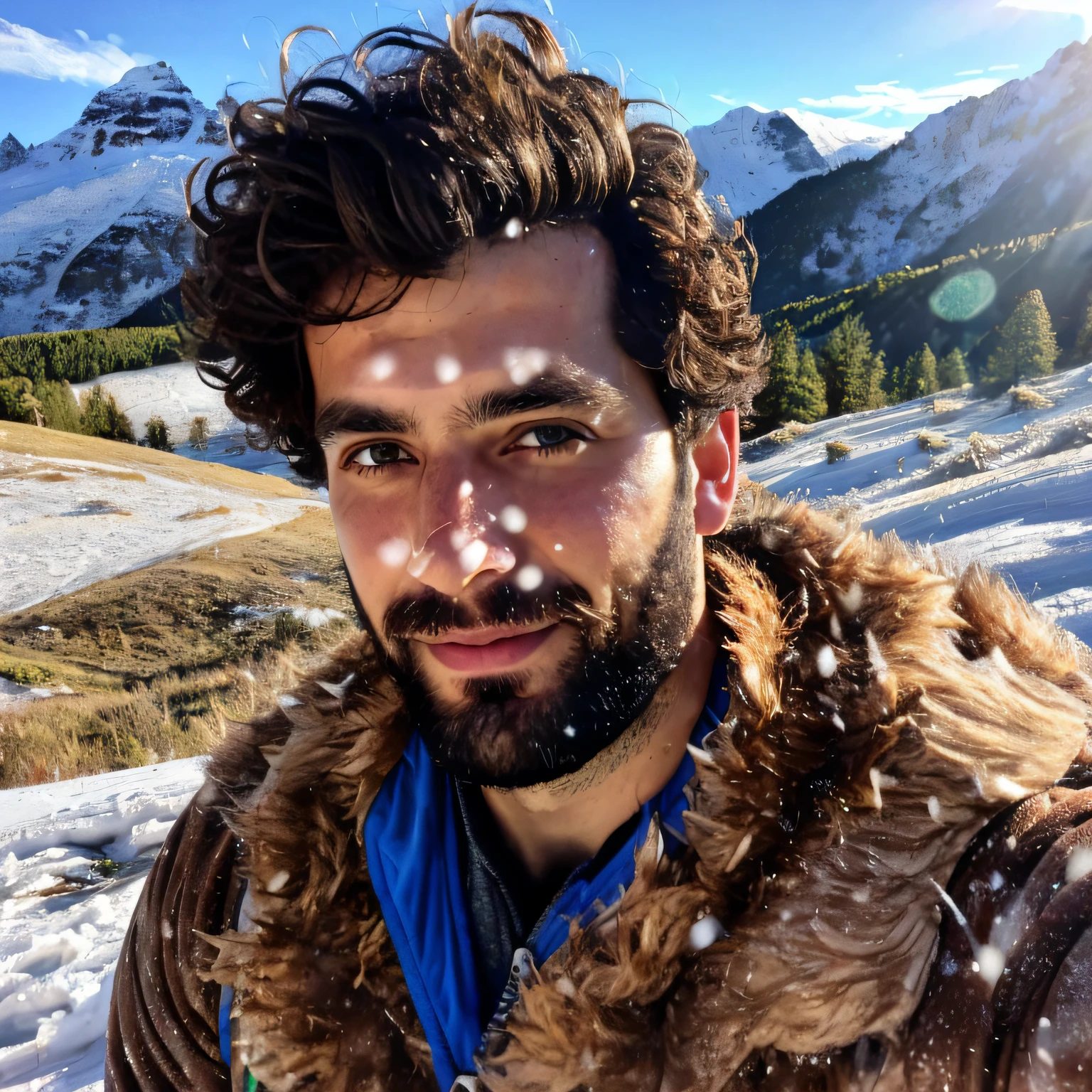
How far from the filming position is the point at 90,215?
9719 centimetres

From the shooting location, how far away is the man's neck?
162 centimetres

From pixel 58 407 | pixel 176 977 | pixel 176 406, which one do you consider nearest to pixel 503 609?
pixel 176 977

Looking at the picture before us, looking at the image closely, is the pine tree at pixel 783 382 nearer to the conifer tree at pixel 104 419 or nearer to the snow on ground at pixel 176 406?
the snow on ground at pixel 176 406

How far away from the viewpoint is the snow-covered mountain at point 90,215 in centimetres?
8619

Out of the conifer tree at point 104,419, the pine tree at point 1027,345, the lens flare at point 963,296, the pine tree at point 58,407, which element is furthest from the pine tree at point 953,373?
the pine tree at point 58,407

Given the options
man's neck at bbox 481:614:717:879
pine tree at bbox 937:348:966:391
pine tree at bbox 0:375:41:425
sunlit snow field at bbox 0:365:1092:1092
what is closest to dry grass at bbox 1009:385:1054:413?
sunlit snow field at bbox 0:365:1092:1092

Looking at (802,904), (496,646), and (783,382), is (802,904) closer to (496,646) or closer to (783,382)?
(496,646)

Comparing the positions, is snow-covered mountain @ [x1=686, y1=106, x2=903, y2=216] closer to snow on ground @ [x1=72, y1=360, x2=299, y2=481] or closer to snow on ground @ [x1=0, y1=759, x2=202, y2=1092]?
snow on ground @ [x1=72, y1=360, x2=299, y2=481]

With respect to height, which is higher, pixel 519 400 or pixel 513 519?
pixel 519 400

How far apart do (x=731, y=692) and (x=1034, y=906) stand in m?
0.52

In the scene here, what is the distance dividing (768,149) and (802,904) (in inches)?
6098

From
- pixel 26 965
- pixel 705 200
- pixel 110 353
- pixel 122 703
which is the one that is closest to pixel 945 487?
pixel 705 200

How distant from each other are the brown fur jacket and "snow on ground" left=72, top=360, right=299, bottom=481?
43.3m

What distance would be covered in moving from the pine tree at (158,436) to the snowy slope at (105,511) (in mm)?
14161
